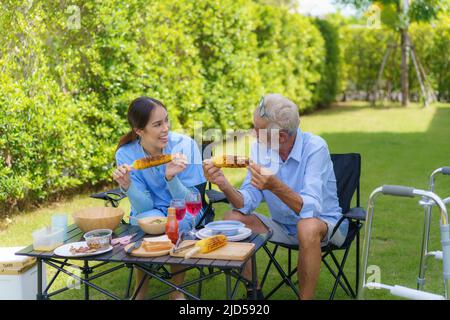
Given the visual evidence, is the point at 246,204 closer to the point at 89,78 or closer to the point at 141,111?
the point at 141,111

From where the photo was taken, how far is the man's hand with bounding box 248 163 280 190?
129 inches

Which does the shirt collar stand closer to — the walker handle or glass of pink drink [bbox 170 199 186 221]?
glass of pink drink [bbox 170 199 186 221]

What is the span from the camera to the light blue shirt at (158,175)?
3.84 meters

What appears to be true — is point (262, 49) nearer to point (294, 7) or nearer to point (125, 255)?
point (294, 7)

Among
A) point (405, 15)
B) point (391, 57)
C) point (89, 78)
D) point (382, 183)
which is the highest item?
point (405, 15)

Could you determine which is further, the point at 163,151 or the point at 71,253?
the point at 163,151

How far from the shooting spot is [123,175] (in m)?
3.49

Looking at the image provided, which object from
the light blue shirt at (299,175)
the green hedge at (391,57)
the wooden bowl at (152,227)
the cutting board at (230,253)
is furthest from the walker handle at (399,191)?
the green hedge at (391,57)

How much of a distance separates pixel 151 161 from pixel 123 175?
19cm

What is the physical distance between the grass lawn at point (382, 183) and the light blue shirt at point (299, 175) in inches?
24.6

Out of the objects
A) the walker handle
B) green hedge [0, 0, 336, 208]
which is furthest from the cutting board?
green hedge [0, 0, 336, 208]

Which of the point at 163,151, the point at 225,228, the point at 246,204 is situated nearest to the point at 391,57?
the point at 163,151

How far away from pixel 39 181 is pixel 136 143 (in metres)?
2.23

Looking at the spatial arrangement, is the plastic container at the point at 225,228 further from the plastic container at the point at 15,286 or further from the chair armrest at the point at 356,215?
the plastic container at the point at 15,286
